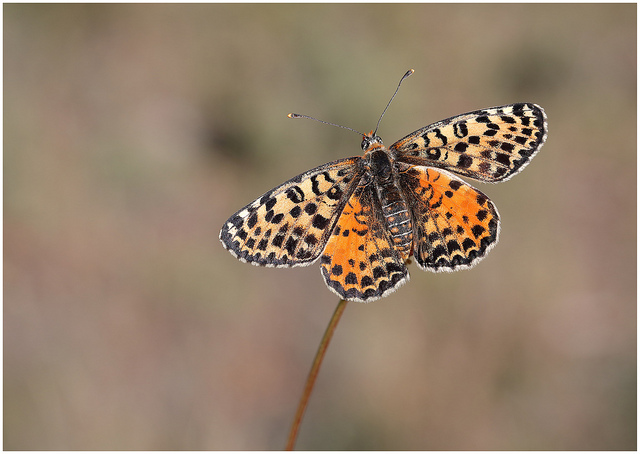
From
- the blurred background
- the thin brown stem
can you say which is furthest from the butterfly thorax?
the blurred background

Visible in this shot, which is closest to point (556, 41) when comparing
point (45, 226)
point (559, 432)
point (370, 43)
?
point (370, 43)

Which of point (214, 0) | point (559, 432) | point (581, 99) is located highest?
point (214, 0)

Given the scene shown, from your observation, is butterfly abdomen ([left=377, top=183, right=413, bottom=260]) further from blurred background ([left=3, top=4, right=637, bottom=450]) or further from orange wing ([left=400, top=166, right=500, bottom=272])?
blurred background ([left=3, top=4, right=637, bottom=450])

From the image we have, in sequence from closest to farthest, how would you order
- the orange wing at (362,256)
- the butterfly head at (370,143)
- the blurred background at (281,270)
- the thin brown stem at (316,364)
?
the thin brown stem at (316,364) → the orange wing at (362,256) → the butterfly head at (370,143) → the blurred background at (281,270)

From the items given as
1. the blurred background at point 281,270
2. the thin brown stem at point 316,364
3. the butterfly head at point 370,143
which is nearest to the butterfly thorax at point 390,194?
the butterfly head at point 370,143

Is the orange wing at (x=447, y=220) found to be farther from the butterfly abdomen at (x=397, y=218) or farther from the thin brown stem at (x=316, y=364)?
the thin brown stem at (x=316, y=364)

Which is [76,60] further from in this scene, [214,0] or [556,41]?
[556,41]
